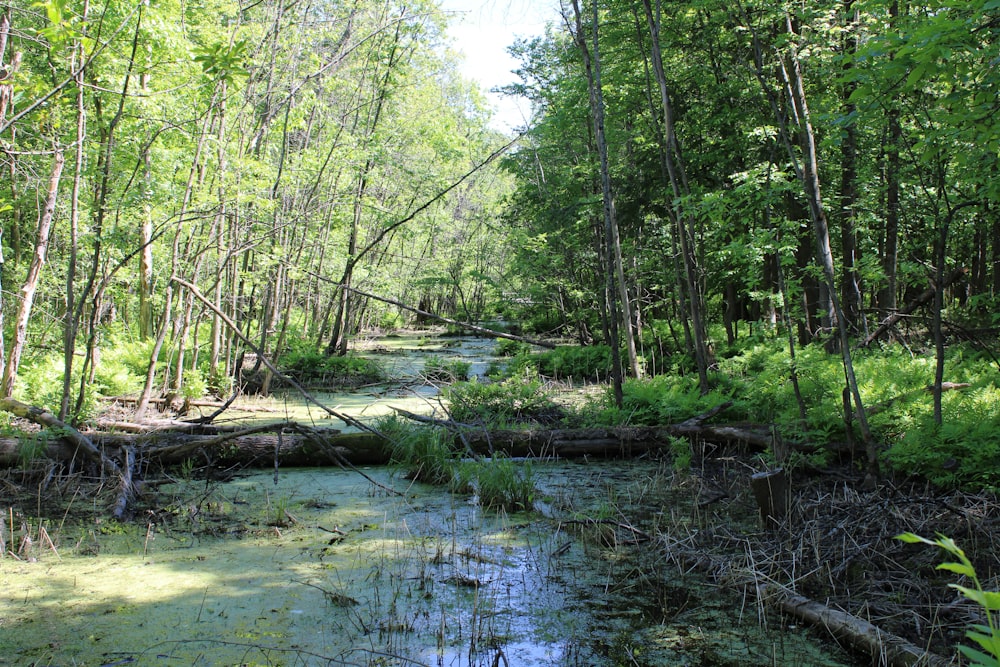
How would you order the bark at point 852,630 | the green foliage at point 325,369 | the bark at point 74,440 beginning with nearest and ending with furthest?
the bark at point 852,630, the bark at point 74,440, the green foliage at point 325,369

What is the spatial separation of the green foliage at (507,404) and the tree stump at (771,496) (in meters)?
4.09

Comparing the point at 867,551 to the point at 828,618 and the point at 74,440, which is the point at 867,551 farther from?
the point at 74,440

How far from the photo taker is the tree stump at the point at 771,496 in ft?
14.7

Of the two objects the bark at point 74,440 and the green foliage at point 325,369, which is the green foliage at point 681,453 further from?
the green foliage at point 325,369

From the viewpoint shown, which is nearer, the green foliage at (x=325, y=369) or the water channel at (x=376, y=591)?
the water channel at (x=376, y=591)

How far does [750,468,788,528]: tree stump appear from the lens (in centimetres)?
448

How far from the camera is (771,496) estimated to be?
4.51 meters

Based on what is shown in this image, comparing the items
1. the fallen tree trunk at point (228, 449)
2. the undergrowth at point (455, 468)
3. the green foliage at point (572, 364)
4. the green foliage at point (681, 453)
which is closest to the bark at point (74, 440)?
the fallen tree trunk at point (228, 449)

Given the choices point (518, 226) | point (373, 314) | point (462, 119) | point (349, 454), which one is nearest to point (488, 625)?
point (349, 454)

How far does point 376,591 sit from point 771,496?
104 inches

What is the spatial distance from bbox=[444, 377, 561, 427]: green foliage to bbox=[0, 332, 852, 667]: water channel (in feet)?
10.3

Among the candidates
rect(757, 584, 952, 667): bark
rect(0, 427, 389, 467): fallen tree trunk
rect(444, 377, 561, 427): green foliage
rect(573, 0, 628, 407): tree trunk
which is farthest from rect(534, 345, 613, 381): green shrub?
rect(757, 584, 952, 667): bark

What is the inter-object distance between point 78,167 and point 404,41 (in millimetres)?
9823

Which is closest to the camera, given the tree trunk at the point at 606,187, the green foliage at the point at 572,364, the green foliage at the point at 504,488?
the green foliage at the point at 504,488
